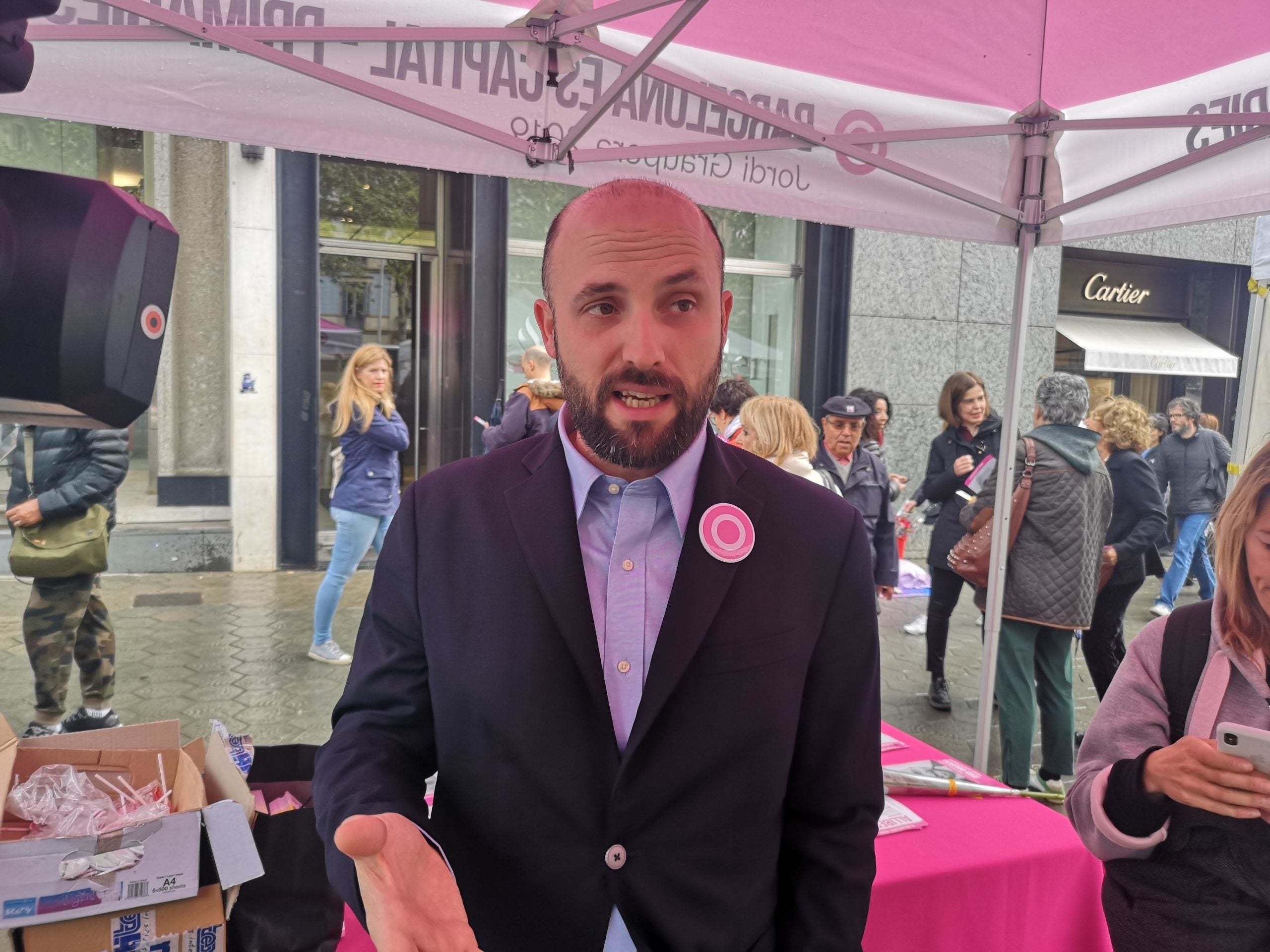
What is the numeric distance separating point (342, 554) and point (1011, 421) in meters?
4.02

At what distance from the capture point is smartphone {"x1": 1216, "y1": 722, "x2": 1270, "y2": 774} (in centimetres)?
164

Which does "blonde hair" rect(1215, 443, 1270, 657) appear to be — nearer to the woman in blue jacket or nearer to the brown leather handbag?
the brown leather handbag

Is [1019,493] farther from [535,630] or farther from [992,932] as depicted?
[535,630]

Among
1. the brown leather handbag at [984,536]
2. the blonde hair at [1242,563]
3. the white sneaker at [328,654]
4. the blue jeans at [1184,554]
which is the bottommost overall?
the white sneaker at [328,654]

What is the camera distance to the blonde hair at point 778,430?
15.1 ft

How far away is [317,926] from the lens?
187cm

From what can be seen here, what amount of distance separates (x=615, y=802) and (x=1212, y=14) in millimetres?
2670

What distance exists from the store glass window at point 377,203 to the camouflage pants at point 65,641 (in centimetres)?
487

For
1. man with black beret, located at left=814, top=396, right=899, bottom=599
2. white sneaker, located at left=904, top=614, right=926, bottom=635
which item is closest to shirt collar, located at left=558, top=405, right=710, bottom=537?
man with black beret, located at left=814, top=396, right=899, bottom=599

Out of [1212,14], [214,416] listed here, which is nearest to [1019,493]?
[1212,14]

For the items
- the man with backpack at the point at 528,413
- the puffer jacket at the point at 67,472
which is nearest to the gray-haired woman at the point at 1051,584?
the man with backpack at the point at 528,413

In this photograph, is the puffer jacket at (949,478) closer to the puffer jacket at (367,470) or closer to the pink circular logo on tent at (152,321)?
the puffer jacket at (367,470)

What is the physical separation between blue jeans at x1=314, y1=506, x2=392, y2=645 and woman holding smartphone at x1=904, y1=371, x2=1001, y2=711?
3.43m

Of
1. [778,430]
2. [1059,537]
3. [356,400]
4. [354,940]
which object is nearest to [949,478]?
[1059,537]
